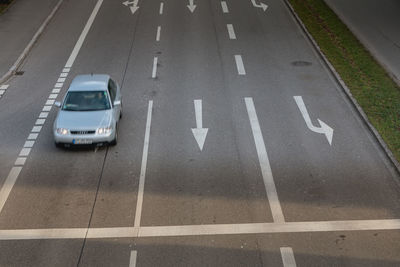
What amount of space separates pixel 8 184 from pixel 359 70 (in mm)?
15479

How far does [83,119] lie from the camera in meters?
16.4

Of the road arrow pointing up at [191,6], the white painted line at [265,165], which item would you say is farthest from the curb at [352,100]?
the road arrow pointing up at [191,6]

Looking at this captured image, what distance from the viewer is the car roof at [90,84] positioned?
1761 cm

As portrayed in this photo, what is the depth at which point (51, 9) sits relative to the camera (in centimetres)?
3284

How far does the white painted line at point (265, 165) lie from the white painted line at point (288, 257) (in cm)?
121

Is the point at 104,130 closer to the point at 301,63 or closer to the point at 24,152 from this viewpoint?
the point at 24,152

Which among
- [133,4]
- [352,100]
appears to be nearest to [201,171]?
[352,100]

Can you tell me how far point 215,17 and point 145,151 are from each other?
673 inches

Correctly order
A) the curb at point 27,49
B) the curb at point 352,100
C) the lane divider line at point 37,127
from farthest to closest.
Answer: the curb at point 27,49 < the curb at point 352,100 < the lane divider line at point 37,127

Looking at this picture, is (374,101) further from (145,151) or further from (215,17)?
(215,17)

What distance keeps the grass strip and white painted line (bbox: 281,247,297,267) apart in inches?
237

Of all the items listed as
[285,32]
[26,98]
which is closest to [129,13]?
[285,32]

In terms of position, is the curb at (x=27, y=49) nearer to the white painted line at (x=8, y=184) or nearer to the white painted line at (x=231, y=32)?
the white painted line at (x=8, y=184)

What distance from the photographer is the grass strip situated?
59.4 ft
